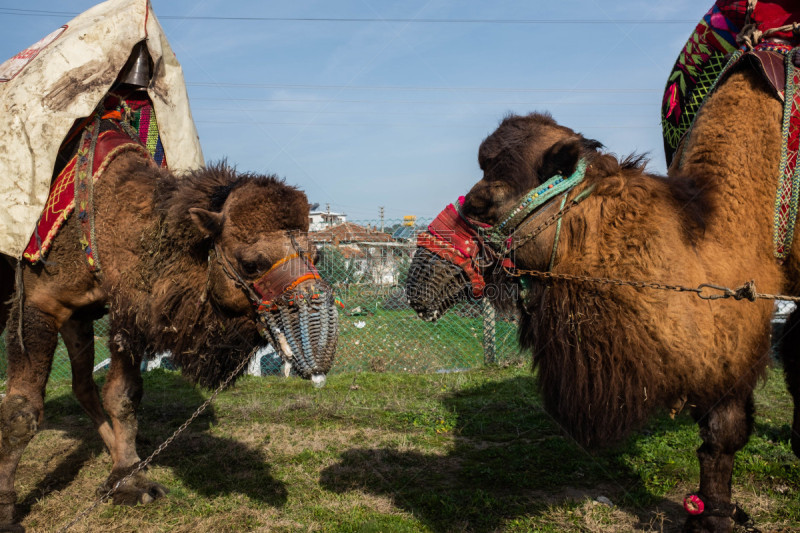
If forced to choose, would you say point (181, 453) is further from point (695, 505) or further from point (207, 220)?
point (695, 505)

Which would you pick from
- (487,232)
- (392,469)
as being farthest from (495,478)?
(487,232)

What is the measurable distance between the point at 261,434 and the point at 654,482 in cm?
374

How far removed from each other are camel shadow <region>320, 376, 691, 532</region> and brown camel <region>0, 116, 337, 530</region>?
1614 millimetres

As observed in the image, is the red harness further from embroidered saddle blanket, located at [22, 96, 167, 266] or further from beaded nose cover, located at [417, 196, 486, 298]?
embroidered saddle blanket, located at [22, 96, 167, 266]

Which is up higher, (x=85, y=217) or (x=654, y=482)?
(x=85, y=217)

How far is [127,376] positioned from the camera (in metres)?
4.77

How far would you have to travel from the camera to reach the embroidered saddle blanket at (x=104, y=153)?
13.5 ft

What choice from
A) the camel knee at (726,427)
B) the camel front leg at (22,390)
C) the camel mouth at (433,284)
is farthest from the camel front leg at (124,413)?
the camel knee at (726,427)

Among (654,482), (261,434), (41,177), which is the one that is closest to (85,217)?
(41,177)

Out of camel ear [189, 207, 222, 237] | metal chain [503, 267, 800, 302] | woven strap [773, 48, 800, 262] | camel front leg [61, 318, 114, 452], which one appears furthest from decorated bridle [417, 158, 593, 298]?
camel front leg [61, 318, 114, 452]

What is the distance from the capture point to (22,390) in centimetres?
411

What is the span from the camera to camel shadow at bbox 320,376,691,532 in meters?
4.23

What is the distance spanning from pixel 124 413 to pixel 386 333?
557 centimetres

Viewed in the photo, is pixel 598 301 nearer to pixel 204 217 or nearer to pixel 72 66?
pixel 204 217
